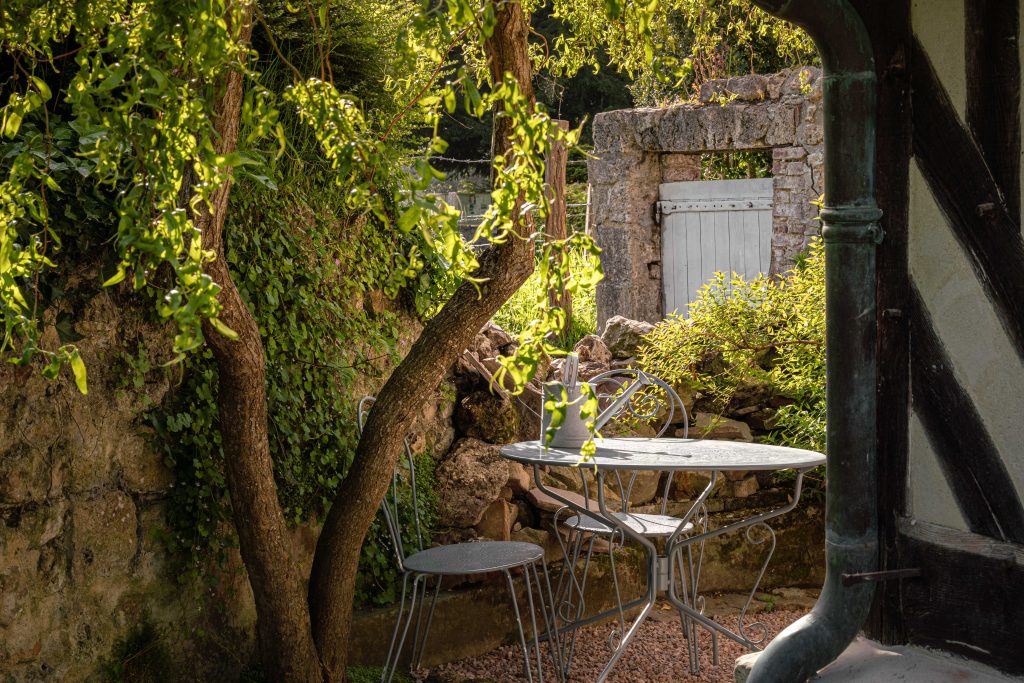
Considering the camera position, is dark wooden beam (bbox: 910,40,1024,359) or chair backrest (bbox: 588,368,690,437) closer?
dark wooden beam (bbox: 910,40,1024,359)

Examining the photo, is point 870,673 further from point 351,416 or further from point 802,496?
point 802,496

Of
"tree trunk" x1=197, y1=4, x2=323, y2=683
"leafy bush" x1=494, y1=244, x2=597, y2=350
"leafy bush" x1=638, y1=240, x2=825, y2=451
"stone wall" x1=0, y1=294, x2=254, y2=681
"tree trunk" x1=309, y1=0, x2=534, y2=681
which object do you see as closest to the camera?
"tree trunk" x1=197, y1=4, x2=323, y2=683

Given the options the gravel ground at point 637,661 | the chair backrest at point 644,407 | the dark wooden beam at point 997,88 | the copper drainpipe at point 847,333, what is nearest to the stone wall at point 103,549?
the gravel ground at point 637,661

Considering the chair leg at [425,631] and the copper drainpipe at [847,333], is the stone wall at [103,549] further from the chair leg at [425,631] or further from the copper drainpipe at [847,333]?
the copper drainpipe at [847,333]

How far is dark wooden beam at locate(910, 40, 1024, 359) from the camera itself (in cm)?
246

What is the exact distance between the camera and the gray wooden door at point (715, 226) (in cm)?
845

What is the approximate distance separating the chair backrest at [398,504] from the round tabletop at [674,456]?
1.52 ft

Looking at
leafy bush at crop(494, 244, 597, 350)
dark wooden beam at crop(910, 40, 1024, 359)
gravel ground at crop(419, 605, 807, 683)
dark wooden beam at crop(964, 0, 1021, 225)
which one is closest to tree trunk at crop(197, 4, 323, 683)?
gravel ground at crop(419, 605, 807, 683)

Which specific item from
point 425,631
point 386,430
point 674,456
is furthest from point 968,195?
point 425,631

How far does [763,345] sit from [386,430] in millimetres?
2484

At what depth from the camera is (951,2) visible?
8.34 ft

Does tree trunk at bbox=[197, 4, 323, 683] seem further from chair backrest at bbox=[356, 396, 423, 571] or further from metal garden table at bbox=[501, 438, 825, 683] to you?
metal garden table at bbox=[501, 438, 825, 683]

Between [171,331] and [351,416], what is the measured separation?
0.90 m

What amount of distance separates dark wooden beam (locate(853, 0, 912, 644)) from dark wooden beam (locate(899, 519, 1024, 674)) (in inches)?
1.8
